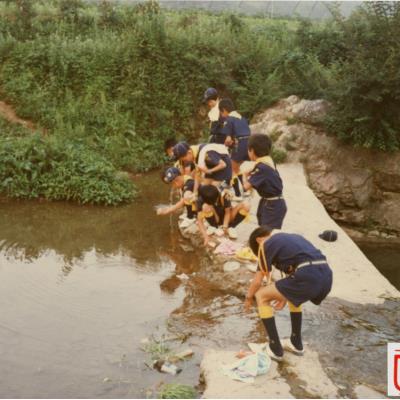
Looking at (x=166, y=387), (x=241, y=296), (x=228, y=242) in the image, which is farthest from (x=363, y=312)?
(x=166, y=387)

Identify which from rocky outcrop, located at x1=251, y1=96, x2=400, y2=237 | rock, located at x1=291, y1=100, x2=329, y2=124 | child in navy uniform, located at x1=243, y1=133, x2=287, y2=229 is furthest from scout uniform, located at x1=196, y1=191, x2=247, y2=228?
rock, located at x1=291, y1=100, x2=329, y2=124

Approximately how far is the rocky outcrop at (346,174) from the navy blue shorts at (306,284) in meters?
7.35

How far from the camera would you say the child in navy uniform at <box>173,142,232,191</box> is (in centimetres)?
750

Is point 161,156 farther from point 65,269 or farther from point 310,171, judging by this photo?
point 65,269

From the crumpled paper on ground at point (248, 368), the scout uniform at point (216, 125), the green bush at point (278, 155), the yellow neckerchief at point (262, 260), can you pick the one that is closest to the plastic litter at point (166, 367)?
the crumpled paper on ground at point (248, 368)

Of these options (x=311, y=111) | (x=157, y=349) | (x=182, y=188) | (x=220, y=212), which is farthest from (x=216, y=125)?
(x=157, y=349)

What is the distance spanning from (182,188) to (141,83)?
5289 mm

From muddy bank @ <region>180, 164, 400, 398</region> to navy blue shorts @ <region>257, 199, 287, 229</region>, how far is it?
725mm

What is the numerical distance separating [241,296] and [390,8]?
7.90 metres

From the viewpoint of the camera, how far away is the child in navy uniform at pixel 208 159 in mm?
7496

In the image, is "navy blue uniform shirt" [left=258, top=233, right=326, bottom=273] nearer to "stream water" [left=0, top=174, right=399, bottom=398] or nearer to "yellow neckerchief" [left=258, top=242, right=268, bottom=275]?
"yellow neckerchief" [left=258, top=242, right=268, bottom=275]

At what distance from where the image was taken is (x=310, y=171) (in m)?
12.0

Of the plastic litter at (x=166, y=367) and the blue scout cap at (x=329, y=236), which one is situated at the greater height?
the blue scout cap at (x=329, y=236)

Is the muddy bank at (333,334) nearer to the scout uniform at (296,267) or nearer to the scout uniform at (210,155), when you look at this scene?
the scout uniform at (296,267)
